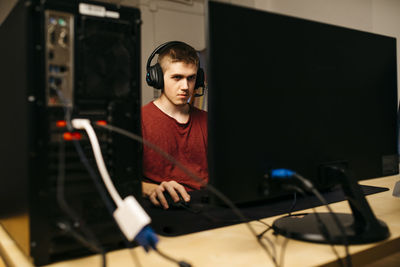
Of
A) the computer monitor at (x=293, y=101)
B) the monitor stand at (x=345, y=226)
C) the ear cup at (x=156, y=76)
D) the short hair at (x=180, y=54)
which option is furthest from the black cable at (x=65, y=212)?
the short hair at (x=180, y=54)

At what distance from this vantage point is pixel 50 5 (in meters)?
0.51

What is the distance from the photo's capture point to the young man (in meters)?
1.52

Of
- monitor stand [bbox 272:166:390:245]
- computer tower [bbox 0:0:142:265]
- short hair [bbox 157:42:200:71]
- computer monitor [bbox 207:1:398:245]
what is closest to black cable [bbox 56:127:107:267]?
computer tower [bbox 0:0:142:265]

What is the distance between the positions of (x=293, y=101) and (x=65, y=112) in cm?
40

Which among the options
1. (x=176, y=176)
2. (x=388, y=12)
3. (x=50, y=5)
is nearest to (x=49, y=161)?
(x=50, y=5)

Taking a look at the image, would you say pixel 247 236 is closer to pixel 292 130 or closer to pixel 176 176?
pixel 292 130

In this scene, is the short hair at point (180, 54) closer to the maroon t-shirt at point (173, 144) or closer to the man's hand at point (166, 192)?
the maroon t-shirt at point (173, 144)

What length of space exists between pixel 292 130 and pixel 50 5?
459mm

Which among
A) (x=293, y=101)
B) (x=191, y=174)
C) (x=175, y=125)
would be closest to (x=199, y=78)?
(x=175, y=125)

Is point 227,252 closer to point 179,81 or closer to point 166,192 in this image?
point 166,192

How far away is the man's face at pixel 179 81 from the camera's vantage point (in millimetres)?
1562

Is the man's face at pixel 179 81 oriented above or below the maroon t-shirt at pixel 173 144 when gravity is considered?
above

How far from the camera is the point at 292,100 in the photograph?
604 mm

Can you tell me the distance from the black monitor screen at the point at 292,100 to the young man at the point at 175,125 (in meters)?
0.86
